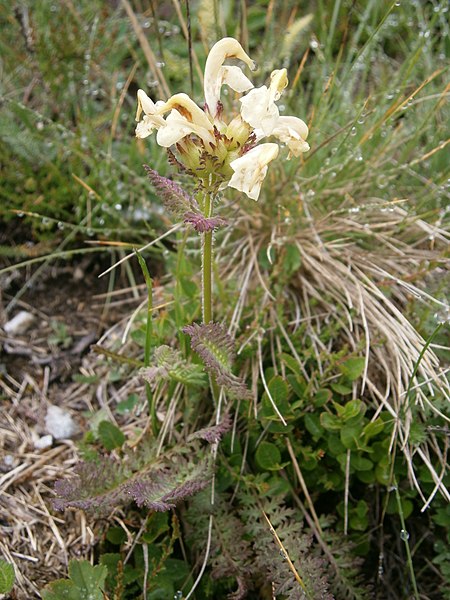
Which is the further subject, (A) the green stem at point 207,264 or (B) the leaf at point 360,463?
(B) the leaf at point 360,463

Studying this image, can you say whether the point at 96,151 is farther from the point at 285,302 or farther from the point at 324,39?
the point at 324,39

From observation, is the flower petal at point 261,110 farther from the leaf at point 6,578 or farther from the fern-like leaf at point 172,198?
the leaf at point 6,578

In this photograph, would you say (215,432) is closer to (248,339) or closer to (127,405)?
(248,339)

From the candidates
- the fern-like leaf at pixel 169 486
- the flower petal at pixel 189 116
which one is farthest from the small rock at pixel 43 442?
the flower petal at pixel 189 116

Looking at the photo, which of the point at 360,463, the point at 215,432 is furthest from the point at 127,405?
the point at 360,463

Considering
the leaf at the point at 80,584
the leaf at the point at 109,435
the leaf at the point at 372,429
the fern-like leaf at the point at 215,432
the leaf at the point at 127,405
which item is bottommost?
the leaf at the point at 80,584

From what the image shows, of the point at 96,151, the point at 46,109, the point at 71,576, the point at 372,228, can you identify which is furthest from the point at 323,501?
the point at 46,109
